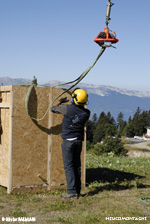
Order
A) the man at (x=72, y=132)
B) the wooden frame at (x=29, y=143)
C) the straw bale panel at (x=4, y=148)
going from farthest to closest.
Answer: the straw bale panel at (x=4, y=148) → the wooden frame at (x=29, y=143) → the man at (x=72, y=132)

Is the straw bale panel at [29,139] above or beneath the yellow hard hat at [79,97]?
beneath

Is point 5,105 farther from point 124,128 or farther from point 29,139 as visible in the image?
point 124,128

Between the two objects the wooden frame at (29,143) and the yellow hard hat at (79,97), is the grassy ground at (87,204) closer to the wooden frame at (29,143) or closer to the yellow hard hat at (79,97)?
the wooden frame at (29,143)

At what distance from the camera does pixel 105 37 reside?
806cm

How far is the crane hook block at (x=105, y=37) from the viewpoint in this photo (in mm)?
8008

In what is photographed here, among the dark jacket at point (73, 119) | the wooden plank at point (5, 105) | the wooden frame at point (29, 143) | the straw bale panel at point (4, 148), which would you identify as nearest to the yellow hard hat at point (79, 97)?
the dark jacket at point (73, 119)

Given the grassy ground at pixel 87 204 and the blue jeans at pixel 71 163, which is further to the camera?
the blue jeans at pixel 71 163

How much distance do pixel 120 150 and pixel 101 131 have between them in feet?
224

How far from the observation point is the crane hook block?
8.01 meters

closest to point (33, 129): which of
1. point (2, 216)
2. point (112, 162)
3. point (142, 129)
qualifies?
point (2, 216)

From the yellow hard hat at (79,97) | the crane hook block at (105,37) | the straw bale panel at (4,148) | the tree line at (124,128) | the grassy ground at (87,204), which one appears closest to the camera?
the grassy ground at (87,204)

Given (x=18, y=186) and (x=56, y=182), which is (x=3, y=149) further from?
(x=56, y=182)

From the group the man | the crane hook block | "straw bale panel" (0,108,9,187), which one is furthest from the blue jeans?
the crane hook block

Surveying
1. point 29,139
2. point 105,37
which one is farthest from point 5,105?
point 105,37
